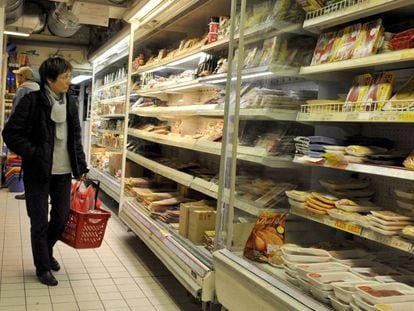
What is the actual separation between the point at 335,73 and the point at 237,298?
1357 mm

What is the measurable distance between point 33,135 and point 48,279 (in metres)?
1.16

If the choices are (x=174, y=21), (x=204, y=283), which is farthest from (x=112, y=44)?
(x=204, y=283)

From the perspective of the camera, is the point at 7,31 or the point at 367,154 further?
the point at 7,31

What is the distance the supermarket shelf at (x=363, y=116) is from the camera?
189cm

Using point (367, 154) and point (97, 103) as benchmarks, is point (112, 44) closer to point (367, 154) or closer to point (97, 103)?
point (97, 103)

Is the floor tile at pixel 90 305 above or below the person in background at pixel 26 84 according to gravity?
below

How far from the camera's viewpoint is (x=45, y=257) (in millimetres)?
3836

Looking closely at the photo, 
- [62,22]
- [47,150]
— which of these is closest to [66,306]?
[47,150]

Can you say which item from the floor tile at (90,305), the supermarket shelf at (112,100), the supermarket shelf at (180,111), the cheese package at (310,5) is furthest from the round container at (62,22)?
the cheese package at (310,5)

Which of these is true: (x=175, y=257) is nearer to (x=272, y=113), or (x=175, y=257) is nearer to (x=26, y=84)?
(x=272, y=113)

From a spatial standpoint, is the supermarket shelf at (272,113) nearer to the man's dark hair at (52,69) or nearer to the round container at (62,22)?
the man's dark hair at (52,69)

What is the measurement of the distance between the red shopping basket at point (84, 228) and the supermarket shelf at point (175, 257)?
461 millimetres

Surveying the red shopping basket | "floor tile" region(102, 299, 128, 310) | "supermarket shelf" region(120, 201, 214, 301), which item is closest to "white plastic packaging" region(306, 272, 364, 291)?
"supermarket shelf" region(120, 201, 214, 301)

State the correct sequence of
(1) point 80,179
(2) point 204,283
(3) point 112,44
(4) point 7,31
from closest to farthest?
(2) point 204,283
(1) point 80,179
(3) point 112,44
(4) point 7,31
